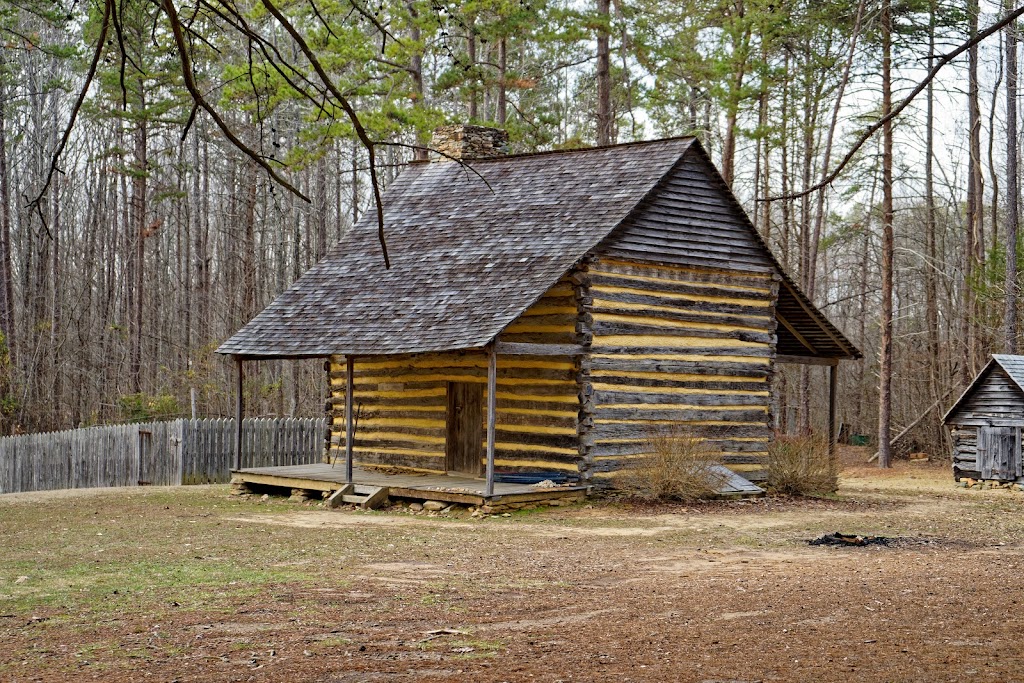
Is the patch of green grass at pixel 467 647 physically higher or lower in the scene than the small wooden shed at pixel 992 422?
lower

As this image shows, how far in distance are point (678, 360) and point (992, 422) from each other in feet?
28.0

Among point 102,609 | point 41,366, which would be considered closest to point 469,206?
point 102,609

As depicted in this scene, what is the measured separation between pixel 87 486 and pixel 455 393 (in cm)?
946

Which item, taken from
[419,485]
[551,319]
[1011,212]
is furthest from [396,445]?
[1011,212]

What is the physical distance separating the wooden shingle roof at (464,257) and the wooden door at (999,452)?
13.8 feet

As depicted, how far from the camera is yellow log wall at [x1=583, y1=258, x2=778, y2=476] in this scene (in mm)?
18359

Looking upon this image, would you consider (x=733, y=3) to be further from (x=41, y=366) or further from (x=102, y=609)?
(x=102, y=609)

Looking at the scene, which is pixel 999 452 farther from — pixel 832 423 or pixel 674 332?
pixel 674 332

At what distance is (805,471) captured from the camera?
20094mm

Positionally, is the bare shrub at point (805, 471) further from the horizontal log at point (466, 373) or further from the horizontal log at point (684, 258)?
the horizontal log at point (466, 373)

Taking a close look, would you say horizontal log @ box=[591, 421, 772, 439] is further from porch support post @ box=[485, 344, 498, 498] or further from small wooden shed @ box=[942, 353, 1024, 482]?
small wooden shed @ box=[942, 353, 1024, 482]

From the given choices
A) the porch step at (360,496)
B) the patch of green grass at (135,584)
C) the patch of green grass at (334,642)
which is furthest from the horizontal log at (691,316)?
the patch of green grass at (334,642)

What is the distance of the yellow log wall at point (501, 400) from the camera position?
59.9ft

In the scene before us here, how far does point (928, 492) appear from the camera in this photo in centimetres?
2269
